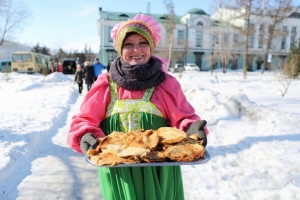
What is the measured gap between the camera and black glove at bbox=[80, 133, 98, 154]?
4.50ft

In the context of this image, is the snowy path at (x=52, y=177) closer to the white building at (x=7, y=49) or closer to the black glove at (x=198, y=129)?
the black glove at (x=198, y=129)

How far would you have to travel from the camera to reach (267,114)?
212 inches

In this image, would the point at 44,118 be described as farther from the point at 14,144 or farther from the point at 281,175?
the point at 281,175

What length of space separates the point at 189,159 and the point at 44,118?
5798mm

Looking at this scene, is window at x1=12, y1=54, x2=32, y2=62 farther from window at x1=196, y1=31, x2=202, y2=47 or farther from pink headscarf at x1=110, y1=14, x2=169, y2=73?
window at x1=196, y1=31, x2=202, y2=47

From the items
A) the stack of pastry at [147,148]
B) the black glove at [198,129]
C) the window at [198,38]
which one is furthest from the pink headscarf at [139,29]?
the window at [198,38]

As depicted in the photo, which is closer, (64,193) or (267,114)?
(64,193)

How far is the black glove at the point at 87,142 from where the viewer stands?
1.37 meters

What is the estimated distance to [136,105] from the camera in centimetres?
161

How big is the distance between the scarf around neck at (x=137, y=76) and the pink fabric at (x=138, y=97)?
0.17 feet

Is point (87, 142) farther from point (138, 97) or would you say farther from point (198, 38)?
point (198, 38)

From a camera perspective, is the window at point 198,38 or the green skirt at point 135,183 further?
the window at point 198,38

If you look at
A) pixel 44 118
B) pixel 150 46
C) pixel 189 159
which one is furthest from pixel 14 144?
pixel 189 159

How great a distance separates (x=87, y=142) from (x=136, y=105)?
41 cm
